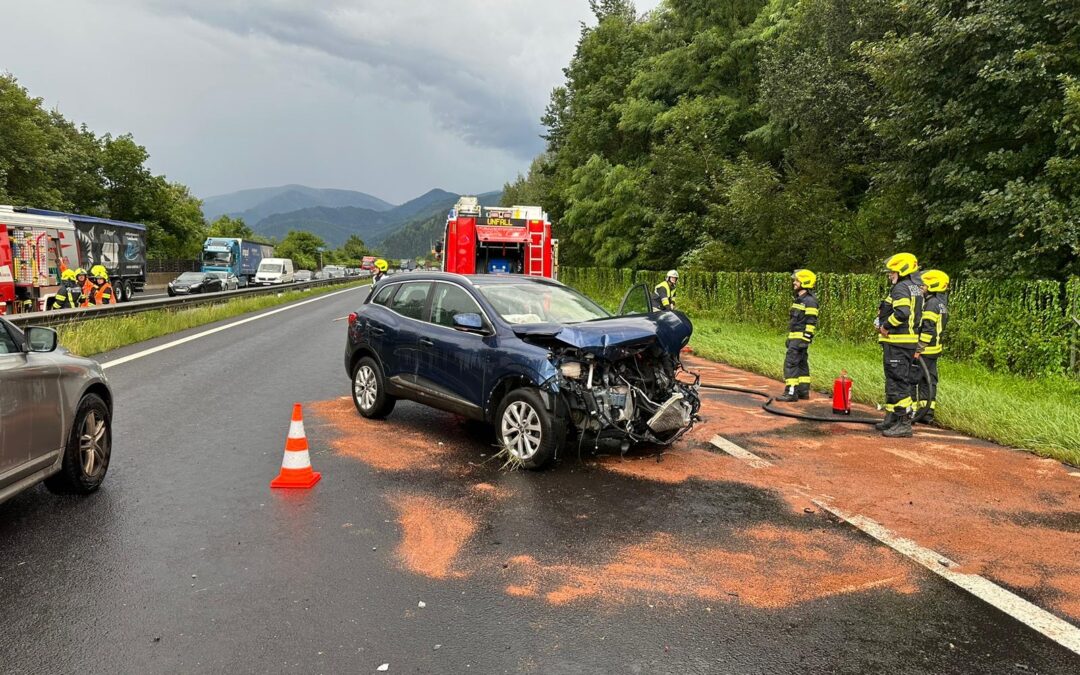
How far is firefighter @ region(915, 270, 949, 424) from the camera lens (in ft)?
24.5

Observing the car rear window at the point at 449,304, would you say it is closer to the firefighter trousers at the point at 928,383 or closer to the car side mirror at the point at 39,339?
the car side mirror at the point at 39,339

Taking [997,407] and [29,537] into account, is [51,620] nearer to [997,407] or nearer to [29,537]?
[29,537]

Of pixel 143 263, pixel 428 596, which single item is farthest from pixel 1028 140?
pixel 143 263

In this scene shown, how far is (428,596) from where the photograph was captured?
3527 millimetres

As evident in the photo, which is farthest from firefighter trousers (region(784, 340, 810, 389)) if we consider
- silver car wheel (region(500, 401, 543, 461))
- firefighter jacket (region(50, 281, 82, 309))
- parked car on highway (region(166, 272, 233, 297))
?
parked car on highway (region(166, 272, 233, 297))

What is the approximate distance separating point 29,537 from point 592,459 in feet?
13.4

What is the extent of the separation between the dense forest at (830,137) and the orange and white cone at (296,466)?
11464 mm

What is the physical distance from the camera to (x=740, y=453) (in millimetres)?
6441

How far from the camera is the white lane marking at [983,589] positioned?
3227 millimetres

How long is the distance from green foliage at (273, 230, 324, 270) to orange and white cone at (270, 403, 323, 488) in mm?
102906

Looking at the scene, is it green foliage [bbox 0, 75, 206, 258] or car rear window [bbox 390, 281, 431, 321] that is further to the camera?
green foliage [bbox 0, 75, 206, 258]

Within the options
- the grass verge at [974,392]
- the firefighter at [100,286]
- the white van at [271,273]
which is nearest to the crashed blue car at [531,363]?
the grass verge at [974,392]

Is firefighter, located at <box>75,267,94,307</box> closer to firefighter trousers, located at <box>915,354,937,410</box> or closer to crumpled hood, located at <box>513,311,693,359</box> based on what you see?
crumpled hood, located at <box>513,311,693,359</box>

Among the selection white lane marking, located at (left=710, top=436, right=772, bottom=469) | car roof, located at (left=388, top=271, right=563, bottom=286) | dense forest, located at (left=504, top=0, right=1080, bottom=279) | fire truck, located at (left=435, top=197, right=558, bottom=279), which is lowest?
white lane marking, located at (left=710, top=436, right=772, bottom=469)
